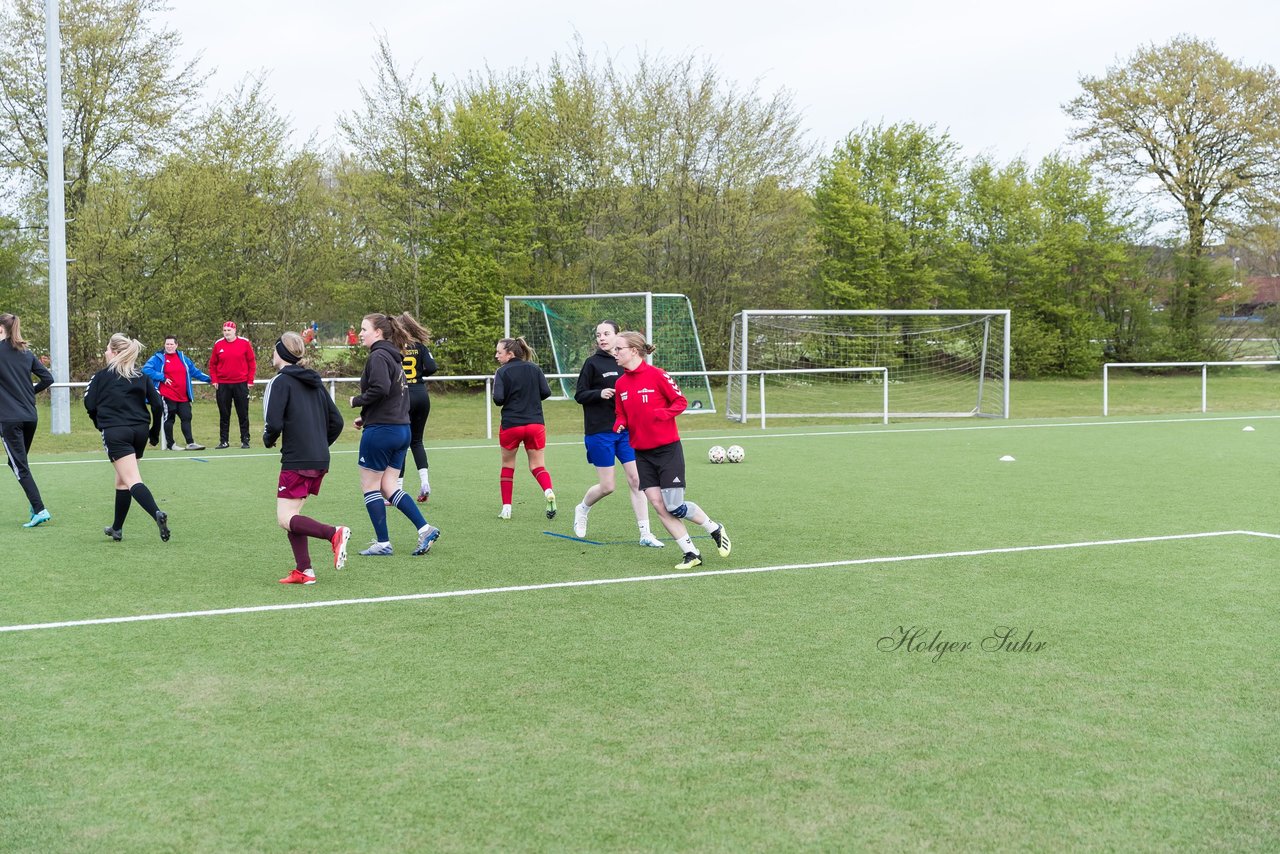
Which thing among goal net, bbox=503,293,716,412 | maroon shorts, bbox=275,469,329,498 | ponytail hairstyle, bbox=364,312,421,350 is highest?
goal net, bbox=503,293,716,412

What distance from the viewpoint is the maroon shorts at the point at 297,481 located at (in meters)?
7.29

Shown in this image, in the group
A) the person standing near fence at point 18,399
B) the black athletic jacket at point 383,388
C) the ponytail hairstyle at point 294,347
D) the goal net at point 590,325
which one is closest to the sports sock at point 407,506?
the black athletic jacket at point 383,388

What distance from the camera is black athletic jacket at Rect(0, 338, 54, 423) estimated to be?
9.38 m

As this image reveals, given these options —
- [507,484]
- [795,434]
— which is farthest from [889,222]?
[507,484]

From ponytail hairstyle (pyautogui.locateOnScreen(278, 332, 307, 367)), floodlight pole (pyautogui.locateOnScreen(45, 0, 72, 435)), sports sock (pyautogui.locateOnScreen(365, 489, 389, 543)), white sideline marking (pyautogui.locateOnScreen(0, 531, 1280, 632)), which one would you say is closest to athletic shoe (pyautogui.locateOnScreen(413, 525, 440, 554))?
sports sock (pyautogui.locateOnScreen(365, 489, 389, 543))

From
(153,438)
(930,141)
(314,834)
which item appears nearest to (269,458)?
(153,438)

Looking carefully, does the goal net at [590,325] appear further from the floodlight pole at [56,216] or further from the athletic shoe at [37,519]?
the athletic shoe at [37,519]

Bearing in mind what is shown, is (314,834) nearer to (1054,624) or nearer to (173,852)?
(173,852)

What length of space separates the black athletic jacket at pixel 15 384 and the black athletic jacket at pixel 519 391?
3.55 metres

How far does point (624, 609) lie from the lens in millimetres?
6527

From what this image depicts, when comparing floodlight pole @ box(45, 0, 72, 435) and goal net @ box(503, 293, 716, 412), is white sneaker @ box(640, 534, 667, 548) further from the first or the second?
goal net @ box(503, 293, 716, 412)

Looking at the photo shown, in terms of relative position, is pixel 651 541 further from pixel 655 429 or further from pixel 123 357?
pixel 123 357

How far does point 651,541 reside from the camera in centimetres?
867

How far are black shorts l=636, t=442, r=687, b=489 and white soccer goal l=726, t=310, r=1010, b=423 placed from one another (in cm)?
1538
